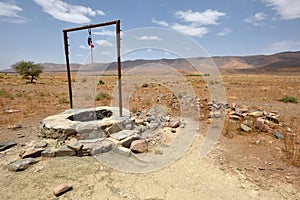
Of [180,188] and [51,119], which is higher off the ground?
[51,119]

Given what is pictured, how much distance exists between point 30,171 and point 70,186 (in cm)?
105

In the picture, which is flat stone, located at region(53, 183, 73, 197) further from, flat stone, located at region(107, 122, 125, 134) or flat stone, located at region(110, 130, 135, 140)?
flat stone, located at region(107, 122, 125, 134)

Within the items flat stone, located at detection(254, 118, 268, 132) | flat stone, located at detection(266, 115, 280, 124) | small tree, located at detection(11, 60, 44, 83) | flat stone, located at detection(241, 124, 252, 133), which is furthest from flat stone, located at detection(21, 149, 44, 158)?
small tree, located at detection(11, 60, 44, 83)

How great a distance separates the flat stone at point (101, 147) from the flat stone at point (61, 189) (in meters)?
1.02

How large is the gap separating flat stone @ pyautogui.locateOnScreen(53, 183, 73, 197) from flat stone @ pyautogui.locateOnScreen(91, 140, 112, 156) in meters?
1.02

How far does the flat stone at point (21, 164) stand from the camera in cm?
330

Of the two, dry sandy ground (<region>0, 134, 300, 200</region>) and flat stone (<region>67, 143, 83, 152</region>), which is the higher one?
flat stone (<region>67, 143, 83, 152</region>)

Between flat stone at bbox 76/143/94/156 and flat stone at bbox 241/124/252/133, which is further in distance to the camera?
flat stone at bbox 241/124/252/133

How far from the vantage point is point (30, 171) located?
329cm

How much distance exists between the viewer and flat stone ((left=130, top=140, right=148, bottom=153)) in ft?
14.0

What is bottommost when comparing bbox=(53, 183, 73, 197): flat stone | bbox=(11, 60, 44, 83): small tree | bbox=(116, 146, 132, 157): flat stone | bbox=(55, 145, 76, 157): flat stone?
bbox=(53, 183, 73, 197): flat stone

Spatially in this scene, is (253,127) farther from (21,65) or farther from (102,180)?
(21,65)

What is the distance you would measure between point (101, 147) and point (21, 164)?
1.50 m

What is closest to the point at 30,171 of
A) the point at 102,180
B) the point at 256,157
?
the point at 102,180
